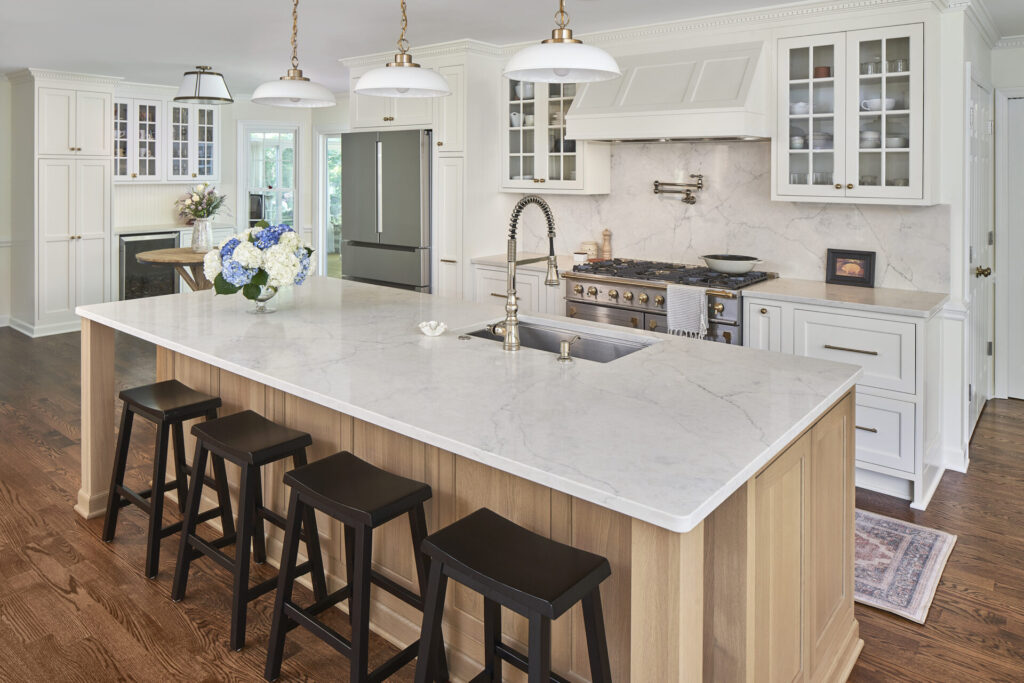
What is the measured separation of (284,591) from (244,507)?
0.31 metres

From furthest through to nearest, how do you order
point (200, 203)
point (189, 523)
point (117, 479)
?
point (200, 203) < point (117, 479) < point (189, 523)

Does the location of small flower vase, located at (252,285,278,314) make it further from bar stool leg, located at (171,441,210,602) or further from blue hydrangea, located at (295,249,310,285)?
bar stool leg, located at (171,441,210,602)

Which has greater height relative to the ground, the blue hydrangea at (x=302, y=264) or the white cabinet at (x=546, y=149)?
the white cabinet at (x=546, y=149)

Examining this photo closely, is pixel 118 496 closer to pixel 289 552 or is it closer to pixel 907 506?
pixel 289 552

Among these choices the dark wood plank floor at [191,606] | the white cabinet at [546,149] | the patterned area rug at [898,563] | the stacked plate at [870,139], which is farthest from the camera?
the white cabinet at [546,149]

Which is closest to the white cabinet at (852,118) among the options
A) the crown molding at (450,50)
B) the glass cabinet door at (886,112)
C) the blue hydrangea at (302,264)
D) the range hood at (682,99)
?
the glass cabinet door at (886,112)

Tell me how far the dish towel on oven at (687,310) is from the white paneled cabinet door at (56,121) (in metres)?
5.79

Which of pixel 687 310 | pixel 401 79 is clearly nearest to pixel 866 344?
pixel 687 310

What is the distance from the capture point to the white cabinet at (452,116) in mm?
5137

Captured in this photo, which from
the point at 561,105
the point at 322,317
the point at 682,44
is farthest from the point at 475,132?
the point at 322,317

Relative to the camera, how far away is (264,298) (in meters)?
3.17

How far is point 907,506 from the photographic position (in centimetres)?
354

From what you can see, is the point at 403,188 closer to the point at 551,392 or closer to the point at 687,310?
the point at 687,310

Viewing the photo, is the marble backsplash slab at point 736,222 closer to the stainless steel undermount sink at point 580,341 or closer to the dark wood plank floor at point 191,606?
the dark wood plank floor at point 191,606
